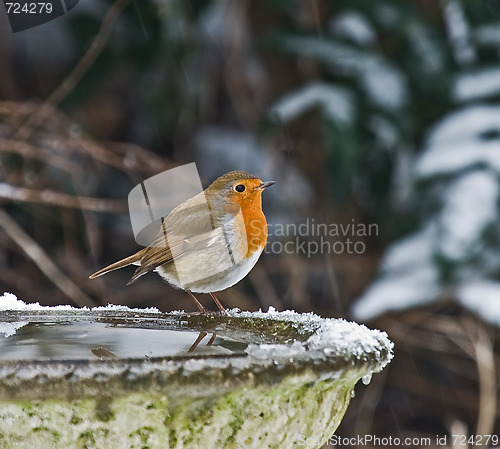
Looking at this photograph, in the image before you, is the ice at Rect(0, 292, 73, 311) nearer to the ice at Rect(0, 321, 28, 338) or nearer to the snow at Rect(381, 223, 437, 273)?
the ice at Rect(0, 321, 28, 338)

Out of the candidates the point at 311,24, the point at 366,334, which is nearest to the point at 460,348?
the point at 311,24

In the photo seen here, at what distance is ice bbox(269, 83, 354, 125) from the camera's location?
2.97m

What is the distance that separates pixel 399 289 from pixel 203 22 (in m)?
1.65

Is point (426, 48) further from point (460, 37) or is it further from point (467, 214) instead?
point (467, 214)

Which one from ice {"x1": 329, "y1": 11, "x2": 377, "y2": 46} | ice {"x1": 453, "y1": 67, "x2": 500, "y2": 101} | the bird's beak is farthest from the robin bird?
ice {"x1": 329, "y1": 11, "x2": 377, "y2": 46}

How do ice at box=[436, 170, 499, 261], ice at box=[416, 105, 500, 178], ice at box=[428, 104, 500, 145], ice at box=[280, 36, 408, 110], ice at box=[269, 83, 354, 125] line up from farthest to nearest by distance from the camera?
1. ice at box=[280, 36, 408, 110]
2. ice at box=[269, 83, 354, 125]
3. ice at box=[428, 104, 500, 145]
4. ice at box=[416, 105, 500, 178]
5. ice at box=[436, 170, 499, 261]

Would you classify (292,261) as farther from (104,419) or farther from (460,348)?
(104,419)

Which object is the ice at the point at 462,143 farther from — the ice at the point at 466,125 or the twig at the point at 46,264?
the twig at the point at 46,264

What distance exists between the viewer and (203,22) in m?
3.68

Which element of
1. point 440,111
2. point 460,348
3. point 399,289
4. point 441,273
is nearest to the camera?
A: point 441,273

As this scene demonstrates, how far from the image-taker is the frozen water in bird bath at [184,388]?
0.81m

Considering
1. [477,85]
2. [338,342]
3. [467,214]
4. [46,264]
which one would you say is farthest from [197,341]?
[477,85]

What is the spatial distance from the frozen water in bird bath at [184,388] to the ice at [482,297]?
A: 1.76 meters

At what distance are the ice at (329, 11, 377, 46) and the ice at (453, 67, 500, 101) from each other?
449 mm
